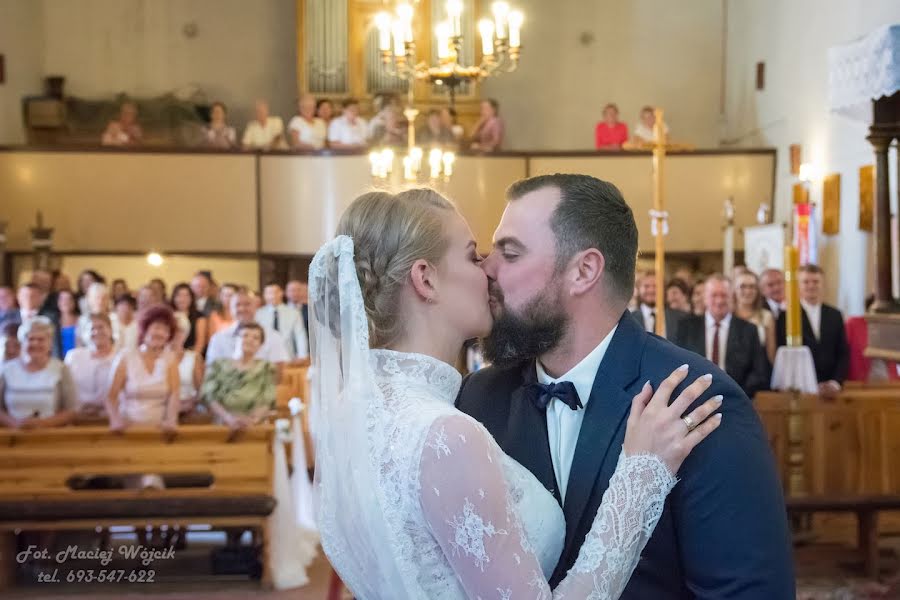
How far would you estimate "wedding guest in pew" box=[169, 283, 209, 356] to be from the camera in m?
9.66

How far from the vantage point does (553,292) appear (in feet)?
7.09

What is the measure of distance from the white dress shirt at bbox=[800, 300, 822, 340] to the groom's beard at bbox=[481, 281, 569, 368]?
18.4ft

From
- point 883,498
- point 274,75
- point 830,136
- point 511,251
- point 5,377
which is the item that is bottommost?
point 883,498

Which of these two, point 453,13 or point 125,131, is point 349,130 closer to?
point 125,131

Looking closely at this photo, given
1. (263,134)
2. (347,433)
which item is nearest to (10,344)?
(347,433)

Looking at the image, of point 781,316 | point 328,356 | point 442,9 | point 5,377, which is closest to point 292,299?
point 5,377

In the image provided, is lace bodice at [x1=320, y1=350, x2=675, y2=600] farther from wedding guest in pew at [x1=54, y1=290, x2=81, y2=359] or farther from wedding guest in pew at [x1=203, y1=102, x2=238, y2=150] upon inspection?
wedding guest in pew at [x1=203, y1=102, x2=238, y2=150]

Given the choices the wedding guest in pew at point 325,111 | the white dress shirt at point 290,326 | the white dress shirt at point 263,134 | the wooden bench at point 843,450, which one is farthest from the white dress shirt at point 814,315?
the white dress shirt at point 263,134

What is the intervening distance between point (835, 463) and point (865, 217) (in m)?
5.10

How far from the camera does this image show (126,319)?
9.10 metres

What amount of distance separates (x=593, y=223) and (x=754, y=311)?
5343 millimetres

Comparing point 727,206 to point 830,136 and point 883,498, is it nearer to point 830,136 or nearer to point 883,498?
point 830,136

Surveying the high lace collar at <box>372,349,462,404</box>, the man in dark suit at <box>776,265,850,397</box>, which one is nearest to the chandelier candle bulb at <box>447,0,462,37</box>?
the man in dark suit at <box>776,265,850,397</box>

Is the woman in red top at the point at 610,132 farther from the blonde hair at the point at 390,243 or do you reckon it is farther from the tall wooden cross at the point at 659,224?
the blonde hair at the point at 390,243
